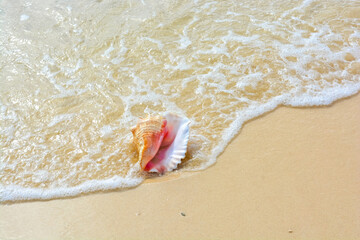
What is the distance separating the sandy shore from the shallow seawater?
18 cm

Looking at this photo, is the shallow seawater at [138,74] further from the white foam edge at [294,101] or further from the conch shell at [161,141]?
the conch shell at [161,141]

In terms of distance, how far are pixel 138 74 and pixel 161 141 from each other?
1.42 m

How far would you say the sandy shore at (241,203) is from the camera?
258 cm

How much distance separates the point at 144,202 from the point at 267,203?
955 mm

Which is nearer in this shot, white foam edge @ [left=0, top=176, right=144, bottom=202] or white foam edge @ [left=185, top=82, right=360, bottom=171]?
white foam edge @ [left=0, top=176, right=144, bottom=202]

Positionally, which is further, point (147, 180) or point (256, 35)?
point (256, 35)

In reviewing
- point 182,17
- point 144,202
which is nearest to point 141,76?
point 182,17

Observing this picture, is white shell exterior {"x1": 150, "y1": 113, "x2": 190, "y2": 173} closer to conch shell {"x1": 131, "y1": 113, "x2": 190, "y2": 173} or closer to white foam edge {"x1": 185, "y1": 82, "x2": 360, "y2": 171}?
conch shell {"x1": 131, "y1": 113, "x2": 190, "y2": 173}

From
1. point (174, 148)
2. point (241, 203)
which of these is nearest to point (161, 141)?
point (174, 148)

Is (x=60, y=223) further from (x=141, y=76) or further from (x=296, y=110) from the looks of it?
(x=296, y=110)

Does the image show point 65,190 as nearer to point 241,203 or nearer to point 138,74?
point 241,203

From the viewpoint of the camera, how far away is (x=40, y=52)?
4.82 m

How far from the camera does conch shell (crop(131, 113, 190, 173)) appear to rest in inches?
120

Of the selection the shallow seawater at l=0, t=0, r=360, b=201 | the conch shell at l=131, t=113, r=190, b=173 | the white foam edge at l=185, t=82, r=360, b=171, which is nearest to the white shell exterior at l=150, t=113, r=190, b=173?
the conch shell at l=131, t=113, r=190, b=173
